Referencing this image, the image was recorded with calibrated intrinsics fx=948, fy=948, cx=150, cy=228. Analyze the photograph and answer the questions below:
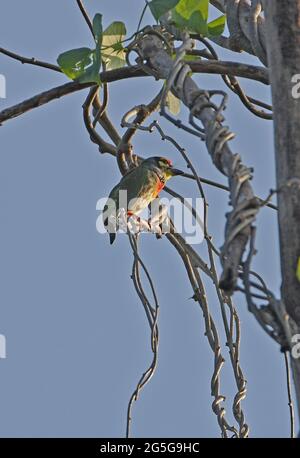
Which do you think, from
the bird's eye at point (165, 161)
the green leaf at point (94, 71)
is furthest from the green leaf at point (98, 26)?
the bird's eye at point (165, 161)

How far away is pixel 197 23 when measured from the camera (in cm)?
192

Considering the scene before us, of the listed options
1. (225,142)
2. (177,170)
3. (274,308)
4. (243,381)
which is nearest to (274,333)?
(274,308)


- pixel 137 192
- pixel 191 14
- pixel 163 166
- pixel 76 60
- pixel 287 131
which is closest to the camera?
pixel 287 131

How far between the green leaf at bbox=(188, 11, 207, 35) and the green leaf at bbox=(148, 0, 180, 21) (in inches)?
1.8

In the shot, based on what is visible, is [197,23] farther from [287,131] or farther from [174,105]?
[287,131]

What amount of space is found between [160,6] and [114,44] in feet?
0.82

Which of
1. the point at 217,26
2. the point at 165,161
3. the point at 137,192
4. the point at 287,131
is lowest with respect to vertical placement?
the point at 287,131

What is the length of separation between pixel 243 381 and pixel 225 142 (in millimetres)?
763

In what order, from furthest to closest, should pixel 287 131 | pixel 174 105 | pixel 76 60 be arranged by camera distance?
1. pixel 174 105
2. pixel 76 60
3. pixel 287 131

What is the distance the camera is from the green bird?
132 inches

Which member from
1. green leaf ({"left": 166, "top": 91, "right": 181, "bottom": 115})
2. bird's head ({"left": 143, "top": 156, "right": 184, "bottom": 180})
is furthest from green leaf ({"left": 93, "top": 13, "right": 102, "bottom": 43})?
bird's head ({"left": 143, "top": 156, "right": 184, "bottom": 180})
